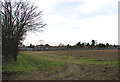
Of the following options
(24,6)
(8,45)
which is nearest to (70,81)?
(8,45)

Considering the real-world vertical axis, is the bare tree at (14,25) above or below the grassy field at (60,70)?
above

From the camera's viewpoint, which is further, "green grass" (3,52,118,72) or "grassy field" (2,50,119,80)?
"green grass" (3,52,118,72)

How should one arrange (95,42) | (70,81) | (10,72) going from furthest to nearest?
(95,42) < (10,72) < (70,81)

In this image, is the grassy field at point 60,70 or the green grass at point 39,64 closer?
the grassy field at point 60,70

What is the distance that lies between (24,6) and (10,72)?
11.2 m

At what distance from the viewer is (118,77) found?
9969 millimetres

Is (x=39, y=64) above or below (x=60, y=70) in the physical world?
above

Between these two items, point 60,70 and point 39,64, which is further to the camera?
point 39,64

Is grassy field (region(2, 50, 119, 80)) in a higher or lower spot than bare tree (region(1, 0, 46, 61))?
lower

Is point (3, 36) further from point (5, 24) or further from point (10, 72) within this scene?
point (10, 72)

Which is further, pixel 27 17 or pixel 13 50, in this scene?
pixel 27 17

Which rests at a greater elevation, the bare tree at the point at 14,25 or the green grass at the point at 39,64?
the bare tree at the point at 14,25

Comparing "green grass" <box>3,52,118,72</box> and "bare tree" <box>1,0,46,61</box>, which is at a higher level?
"bare tree" <box>1,0,46,61</box>

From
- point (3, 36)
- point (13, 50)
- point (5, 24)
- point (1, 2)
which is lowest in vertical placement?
point (13, 50)
